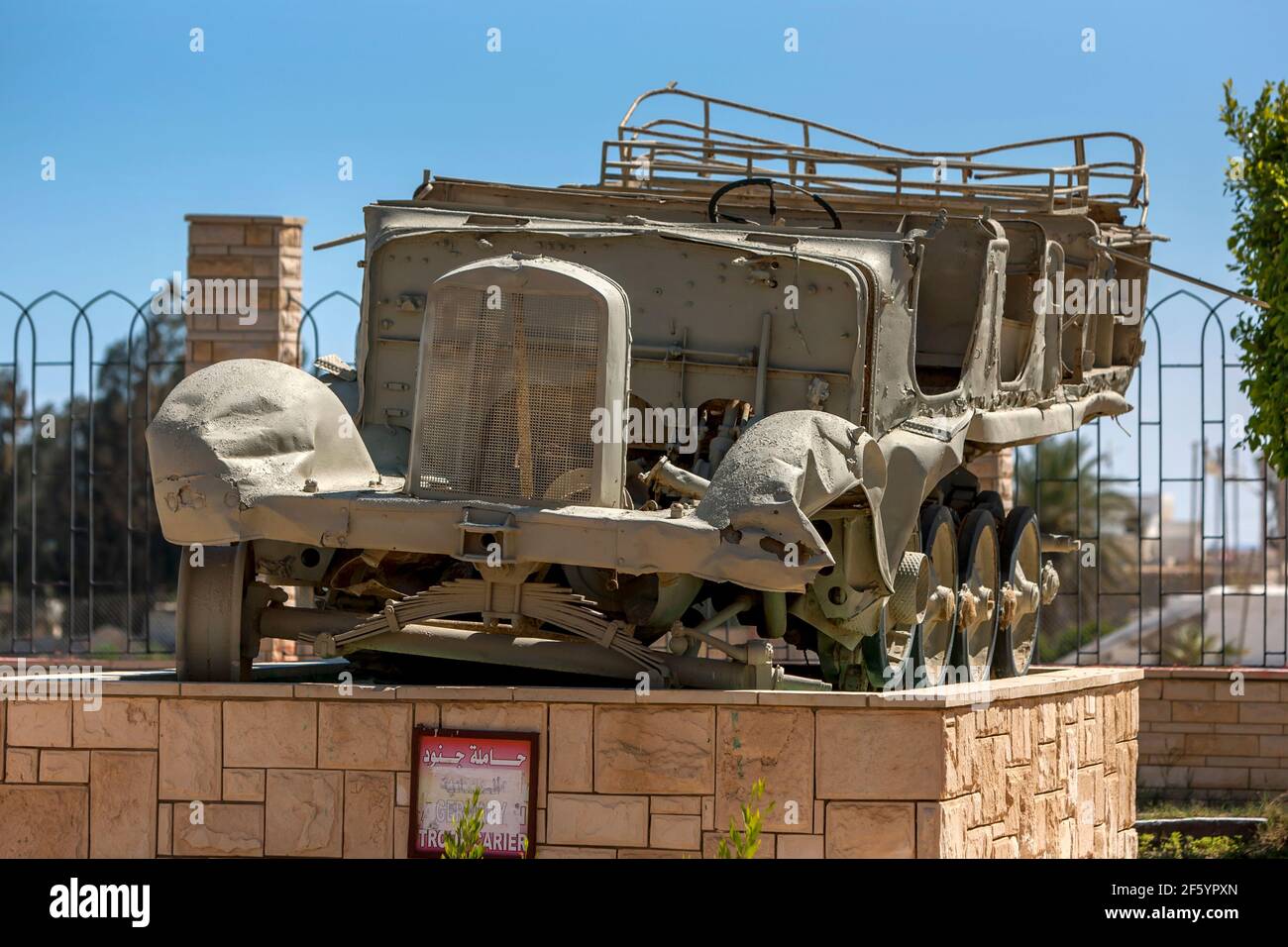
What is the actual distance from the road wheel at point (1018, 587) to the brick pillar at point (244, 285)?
548 cm

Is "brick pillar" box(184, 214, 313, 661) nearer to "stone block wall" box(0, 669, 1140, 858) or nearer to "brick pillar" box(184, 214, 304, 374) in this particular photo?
"brick pillar" box(184, 214, 304, 374)

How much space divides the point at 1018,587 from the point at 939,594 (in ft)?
5.64

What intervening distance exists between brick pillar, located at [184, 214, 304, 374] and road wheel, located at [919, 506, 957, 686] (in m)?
5.69

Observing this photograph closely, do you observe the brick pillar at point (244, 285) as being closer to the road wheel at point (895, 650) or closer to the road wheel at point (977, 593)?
the road wheel at point (977, 593)

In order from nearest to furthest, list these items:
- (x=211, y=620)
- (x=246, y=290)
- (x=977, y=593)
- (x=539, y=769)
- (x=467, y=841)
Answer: (x=467, y=841) < (x=539, y=769) < (x=211, y=620) < (x=977, y=593) < (x=246, y=290)

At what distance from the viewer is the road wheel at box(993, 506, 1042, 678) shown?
37.2 ft

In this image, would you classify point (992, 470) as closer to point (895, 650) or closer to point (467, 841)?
point (895, 650)

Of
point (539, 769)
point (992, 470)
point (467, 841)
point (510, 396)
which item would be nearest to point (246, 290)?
point (992, 470)

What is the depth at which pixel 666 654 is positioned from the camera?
8227 millimetres

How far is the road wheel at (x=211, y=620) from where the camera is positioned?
337 inches

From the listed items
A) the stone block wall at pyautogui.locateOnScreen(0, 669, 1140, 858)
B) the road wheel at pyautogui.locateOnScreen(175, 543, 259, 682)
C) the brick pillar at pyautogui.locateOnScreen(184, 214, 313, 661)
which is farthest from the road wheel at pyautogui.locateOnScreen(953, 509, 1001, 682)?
the brick pillar at pyautogui.locateOnScreen(184, 214, 313, 661)

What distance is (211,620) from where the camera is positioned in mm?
8578
